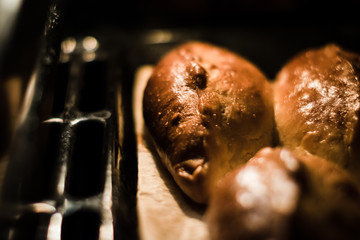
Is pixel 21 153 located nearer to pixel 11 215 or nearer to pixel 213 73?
pixel 11 215

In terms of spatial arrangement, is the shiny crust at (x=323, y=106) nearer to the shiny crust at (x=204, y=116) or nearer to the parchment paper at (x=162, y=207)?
the shiny crust at (x=204, y=116)

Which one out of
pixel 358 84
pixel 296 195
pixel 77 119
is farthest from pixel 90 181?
pixel 358 84

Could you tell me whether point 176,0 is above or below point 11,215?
above

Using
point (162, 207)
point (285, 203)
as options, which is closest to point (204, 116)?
point (162, 207)

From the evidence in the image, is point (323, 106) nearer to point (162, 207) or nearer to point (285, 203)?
point (285, 203)

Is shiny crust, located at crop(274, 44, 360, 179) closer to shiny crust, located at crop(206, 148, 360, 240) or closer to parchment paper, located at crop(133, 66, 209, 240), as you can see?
shiny crust, located at crop(206, 148, 360, 240)
